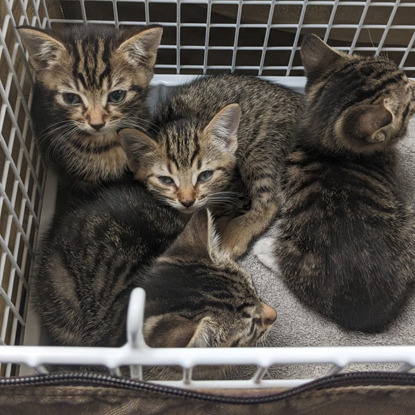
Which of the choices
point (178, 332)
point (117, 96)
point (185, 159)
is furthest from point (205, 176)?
point (178, 332)

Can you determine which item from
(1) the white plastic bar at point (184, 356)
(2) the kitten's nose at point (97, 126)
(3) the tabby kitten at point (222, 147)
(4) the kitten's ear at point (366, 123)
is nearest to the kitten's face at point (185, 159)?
(3) the tabby kitten at point (222, 147)

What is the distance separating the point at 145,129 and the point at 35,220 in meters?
0.42

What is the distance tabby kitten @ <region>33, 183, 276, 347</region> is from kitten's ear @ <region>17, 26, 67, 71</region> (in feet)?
1.23

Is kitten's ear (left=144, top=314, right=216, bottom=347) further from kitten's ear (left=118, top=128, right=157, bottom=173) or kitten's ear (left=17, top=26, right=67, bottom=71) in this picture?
kitten's ear (left=17, top=26, right=67, bottom=71)

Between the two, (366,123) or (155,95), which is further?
(155,95)

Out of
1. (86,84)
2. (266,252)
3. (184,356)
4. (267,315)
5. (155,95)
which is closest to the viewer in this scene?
(184,356)

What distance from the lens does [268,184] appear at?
151 centimetres

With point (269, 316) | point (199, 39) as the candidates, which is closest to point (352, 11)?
point (199, 39)

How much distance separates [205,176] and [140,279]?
45cm

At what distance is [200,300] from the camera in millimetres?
967

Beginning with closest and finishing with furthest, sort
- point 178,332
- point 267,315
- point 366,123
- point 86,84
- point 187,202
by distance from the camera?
point 178,332, point 267,315, point 366,123, point 86,84, point 187,202

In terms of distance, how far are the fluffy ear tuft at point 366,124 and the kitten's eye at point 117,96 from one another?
1.97 ft

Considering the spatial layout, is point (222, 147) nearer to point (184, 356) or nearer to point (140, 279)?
point (140, 279)

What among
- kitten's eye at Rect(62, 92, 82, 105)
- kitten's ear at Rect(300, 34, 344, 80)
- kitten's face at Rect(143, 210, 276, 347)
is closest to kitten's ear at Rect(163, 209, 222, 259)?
kitten's face at Rect(143, 210, 276, 347)
